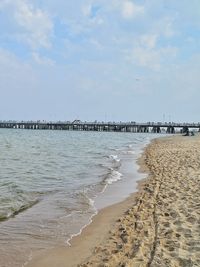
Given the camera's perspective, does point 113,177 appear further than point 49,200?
Yes

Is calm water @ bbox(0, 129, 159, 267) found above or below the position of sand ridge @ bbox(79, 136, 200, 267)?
below

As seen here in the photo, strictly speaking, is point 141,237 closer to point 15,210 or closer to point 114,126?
point 15,210

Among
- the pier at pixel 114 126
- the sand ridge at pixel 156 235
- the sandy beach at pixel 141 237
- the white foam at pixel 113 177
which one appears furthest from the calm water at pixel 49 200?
the pier at pixel 114 126

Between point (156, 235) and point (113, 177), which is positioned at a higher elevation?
point (156, 235)

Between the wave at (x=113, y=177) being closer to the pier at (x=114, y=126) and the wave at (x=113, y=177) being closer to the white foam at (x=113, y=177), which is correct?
the white foam at (x=113, y=177)

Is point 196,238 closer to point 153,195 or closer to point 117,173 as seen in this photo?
point 153,195

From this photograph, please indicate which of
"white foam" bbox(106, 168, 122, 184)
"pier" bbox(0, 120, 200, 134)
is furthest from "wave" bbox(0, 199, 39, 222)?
"pier" bbox(0, 120, 200, 134)

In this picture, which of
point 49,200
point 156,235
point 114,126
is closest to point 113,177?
point 49,200

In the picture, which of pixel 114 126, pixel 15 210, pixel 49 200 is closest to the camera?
pixel 15 210

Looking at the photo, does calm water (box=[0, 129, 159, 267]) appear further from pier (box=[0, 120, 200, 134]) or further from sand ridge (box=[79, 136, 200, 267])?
pier (box=[0, 120, 200, 134])

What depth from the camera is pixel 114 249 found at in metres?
6.63

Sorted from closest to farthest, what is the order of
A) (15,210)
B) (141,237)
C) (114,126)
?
(141,237) < (15,210) < (114,126)

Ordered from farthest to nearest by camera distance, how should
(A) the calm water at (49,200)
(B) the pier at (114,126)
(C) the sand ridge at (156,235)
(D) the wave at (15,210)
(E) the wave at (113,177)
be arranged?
(B) the pier at (114,126)
(E) the wave at (113,177)
(D) the wave at (15,210)
(A) the calm water at (49,200)
(C) the sand ridge at (156,235)

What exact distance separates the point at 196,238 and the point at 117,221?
8.69 ft
